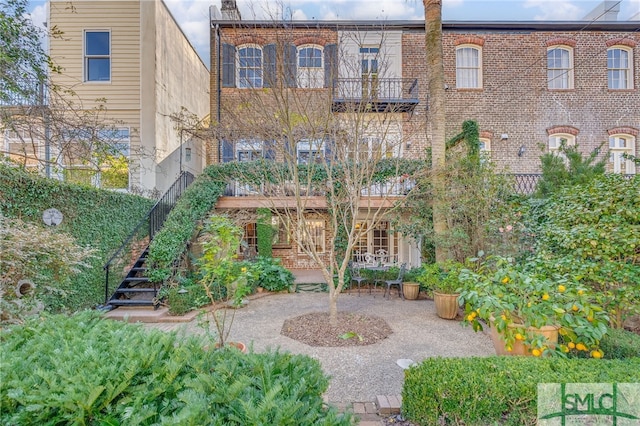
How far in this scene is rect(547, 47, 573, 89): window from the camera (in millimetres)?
10969

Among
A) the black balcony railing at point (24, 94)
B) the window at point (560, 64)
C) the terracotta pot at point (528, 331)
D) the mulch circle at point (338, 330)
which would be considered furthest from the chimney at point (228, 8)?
the terracotta pot at point (528, 331)

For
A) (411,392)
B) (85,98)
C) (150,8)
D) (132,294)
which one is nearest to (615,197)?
(411,392)

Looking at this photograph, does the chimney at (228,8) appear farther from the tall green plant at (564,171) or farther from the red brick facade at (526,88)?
the tall green plant at (564,171)

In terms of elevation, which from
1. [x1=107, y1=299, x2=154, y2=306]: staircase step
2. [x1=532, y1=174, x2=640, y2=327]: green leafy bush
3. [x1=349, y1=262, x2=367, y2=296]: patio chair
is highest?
[x1=532, y1=174, x2=640, y2=327]: green leafy bush

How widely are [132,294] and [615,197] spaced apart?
30.0ft

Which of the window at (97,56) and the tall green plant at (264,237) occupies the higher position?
the window at (97,56)

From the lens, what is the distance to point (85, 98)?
952 cm

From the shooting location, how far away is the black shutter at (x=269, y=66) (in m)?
4.92

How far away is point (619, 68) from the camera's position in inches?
430

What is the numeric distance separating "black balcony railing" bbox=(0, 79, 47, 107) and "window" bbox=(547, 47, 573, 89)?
48.4 feet

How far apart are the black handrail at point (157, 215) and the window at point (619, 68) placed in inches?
612

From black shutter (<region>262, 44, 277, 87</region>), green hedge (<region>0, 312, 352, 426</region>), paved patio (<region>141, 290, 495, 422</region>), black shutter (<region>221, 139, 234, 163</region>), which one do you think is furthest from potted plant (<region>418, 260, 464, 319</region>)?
black shutter (<region>221, 139, 234, 163</region>)

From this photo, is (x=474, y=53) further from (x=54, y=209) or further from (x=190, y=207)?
(x=54, y=209)

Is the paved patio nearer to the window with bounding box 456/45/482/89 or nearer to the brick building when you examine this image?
the brick building
